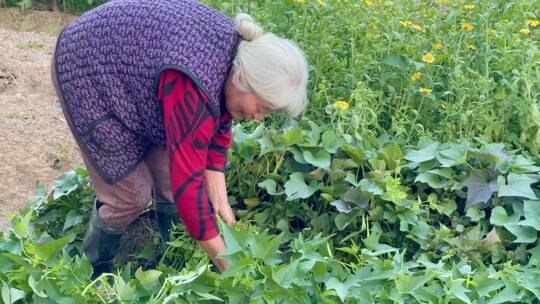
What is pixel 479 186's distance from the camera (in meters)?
3.10

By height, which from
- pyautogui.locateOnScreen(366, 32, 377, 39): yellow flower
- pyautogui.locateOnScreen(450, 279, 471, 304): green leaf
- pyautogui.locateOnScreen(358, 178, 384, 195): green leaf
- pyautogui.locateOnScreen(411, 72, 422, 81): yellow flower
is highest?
pyautogui.locateOnScreen(366, 32, 377, 39): yellow flower

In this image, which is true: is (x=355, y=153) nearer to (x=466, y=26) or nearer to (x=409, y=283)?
(x=409, y=283)

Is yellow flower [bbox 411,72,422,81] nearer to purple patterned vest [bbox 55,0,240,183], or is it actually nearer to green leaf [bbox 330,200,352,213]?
green leaf [bbox 330,200,352,213]

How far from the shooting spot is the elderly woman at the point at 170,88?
8.11ft

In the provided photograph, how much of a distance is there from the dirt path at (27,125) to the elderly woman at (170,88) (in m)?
1.21

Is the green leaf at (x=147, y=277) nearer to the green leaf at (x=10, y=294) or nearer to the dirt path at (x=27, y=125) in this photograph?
the green leaf at (x=10, y=294)

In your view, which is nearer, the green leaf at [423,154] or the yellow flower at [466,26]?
the green leaf at [423,154]

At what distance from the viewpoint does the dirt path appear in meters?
4.06

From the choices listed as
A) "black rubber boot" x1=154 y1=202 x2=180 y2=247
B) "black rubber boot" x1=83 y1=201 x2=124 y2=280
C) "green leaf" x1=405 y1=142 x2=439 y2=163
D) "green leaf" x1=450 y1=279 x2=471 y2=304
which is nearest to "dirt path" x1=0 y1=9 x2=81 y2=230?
"black rubber boot" x1=83 y1=201 x2=124 y2=280

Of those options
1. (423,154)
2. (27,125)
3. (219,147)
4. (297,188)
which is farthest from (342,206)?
(27,125)

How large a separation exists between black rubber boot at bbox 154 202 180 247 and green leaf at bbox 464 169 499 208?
1.15 meters

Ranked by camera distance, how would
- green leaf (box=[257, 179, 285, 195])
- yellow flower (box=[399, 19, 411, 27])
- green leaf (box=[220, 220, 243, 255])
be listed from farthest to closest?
yellow flower (box=[399, 19, 411, 27]) < green leaf (box=[257, 179, 285, 195]) < green leaf (box=[220, 220, 243, 255])

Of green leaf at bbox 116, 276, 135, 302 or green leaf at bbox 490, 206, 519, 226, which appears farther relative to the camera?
green leaf at bbox 490, 206, 519, 226

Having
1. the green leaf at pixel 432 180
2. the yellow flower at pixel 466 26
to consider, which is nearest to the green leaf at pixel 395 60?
the yellow flower at pixel 466 26
